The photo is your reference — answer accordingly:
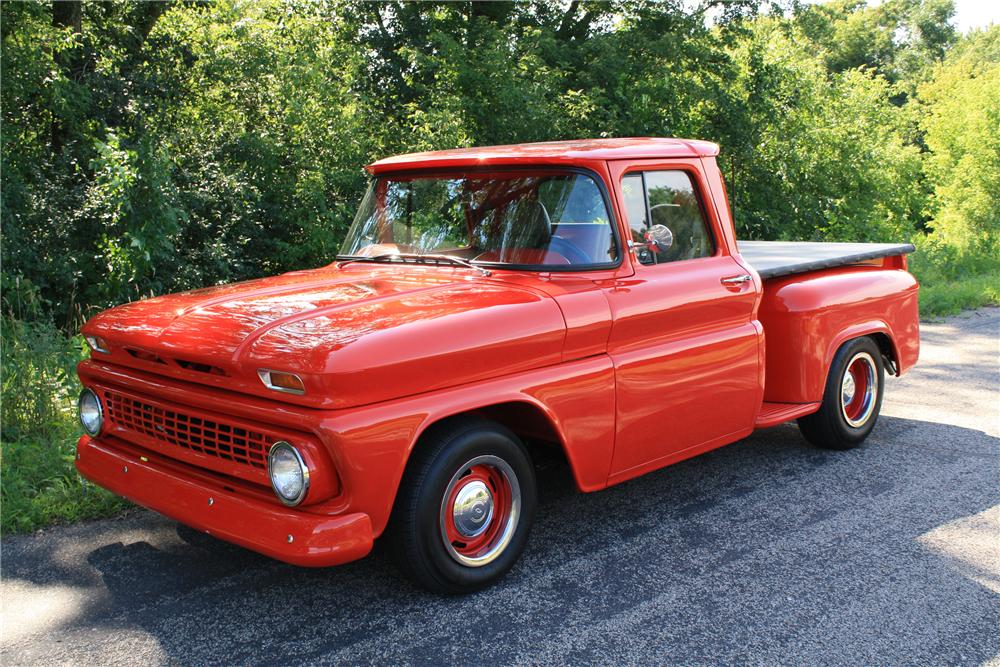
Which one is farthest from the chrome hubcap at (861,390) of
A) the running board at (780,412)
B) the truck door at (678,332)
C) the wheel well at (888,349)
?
the truck door at (678,332)

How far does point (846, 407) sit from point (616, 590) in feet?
9.24

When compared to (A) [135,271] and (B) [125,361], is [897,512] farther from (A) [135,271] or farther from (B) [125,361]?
(A) [135,271]

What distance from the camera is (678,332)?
465 centimetres

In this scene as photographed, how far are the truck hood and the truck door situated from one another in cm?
54

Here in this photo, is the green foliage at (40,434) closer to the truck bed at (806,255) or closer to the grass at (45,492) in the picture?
the grass at (45,492)

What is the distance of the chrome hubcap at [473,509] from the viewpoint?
12.6 ft

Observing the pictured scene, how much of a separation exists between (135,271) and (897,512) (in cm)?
670

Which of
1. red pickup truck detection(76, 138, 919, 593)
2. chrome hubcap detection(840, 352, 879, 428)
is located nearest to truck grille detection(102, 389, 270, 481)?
red pickup truck detection(76, 138, 919, 593)

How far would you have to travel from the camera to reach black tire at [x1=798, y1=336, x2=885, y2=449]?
5723 mm

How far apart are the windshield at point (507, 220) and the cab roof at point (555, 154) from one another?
7 cm

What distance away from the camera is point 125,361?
4.06m

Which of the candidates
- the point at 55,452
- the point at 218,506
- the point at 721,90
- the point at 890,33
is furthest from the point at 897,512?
the point at 890,33

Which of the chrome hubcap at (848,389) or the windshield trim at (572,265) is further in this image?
the chrome hubcap at (848,389)

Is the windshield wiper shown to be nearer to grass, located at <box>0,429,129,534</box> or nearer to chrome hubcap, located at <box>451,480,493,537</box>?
chrome hubcap, located at <box>451,480,493,537</box>
